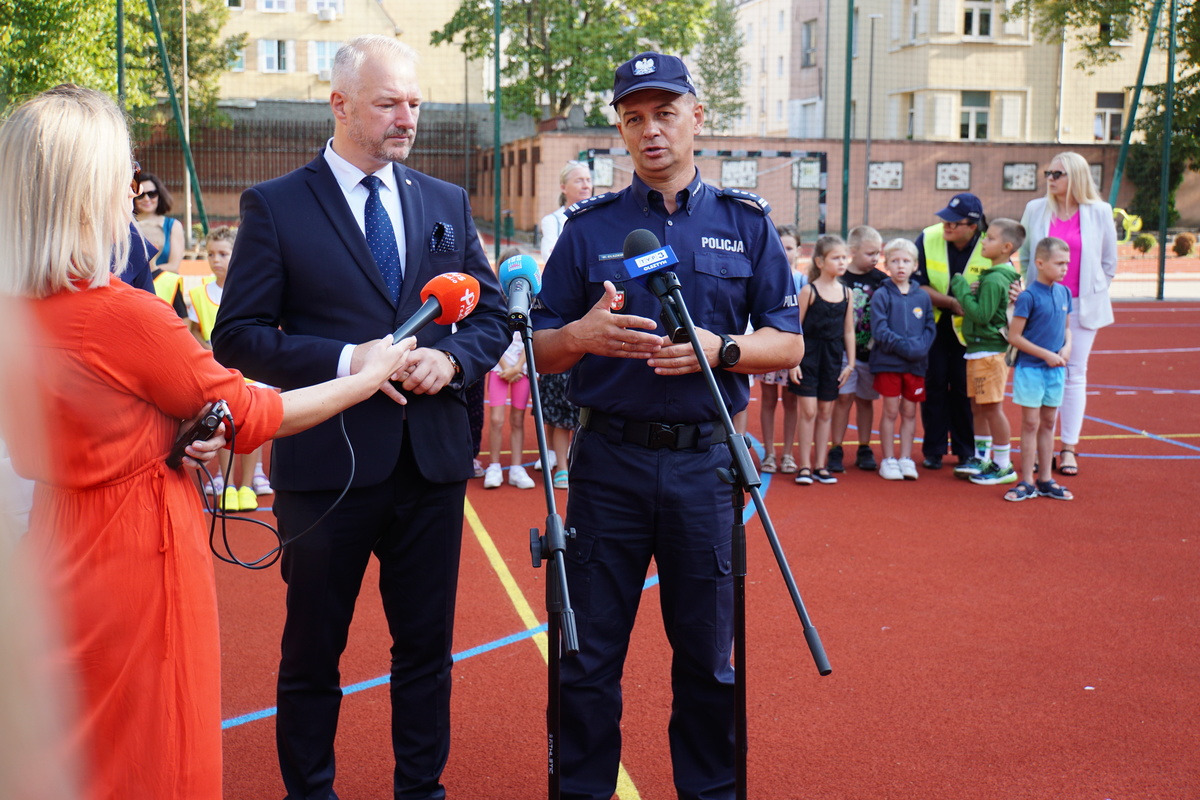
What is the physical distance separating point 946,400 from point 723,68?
61078 millimetres

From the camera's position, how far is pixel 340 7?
117 feet

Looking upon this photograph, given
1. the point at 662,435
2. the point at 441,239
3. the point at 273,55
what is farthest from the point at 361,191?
the point at 273,55

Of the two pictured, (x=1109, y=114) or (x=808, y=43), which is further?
(x=808, y=43)

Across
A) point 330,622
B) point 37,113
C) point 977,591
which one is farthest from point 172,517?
point 977,591

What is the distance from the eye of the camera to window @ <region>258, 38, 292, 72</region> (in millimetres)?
38375

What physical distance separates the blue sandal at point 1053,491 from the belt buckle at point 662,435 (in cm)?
522

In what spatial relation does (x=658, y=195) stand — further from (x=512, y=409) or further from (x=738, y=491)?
(x=512, y=409)

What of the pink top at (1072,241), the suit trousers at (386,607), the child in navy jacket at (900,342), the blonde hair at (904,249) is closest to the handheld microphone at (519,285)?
the suit trousers at (386,607)

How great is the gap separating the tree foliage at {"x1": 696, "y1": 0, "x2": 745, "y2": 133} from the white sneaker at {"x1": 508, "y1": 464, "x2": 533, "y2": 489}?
194 feet

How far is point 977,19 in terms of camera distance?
3953 centimetres

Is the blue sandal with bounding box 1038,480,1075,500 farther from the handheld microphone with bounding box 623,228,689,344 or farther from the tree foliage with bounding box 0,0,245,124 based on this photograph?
the tree foliage with bounding box 0,0,245,124

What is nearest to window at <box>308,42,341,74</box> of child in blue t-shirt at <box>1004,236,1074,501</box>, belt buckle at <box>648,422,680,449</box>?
child in blue t-shirt at <box>1004,236,1074,501</box>

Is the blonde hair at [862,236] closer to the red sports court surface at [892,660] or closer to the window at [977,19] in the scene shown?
the red sports court surface at [892,660]

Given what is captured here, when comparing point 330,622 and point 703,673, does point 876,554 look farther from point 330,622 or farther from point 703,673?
point 330,622
